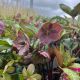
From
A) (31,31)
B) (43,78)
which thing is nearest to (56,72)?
(43,78)

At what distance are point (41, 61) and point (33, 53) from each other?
3 cm

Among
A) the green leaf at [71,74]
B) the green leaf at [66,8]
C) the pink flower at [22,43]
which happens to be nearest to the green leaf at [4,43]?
the pink flower at [22,43]

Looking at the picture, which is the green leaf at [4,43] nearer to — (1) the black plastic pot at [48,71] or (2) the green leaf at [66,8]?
(1) the black plastic pot at [48,71]

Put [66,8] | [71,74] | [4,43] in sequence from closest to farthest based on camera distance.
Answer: [71,74]
[4,43]
[66,8]

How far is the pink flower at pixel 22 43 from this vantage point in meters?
0.69

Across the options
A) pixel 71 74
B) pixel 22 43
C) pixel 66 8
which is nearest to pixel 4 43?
pixel 22 43

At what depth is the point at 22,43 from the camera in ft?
2.39

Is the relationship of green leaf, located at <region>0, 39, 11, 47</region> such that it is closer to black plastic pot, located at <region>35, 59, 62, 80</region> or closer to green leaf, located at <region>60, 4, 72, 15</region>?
black plastic pot, located at <region>35, 59, 62, 80</region>

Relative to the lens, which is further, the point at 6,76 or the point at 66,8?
the point at 66,8

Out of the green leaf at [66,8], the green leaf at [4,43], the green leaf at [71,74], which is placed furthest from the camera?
the green leaf at [66,8]

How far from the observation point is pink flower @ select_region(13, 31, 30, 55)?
0.69 m

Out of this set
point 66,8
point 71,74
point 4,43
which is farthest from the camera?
point 66,8

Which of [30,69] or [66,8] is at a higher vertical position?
[66,8]

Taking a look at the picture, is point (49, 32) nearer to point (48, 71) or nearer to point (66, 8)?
point (48, 71)
